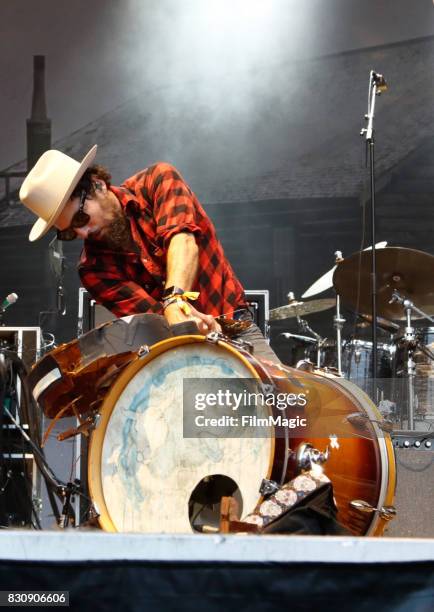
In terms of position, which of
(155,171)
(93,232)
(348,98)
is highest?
(348,98)

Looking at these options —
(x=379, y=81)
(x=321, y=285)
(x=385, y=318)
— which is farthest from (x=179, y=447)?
(x=321, y=285)

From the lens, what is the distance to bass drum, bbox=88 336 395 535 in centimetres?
206

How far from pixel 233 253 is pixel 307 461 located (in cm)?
444

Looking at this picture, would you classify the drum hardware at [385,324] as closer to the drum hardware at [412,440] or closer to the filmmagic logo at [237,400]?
the drum hardware at [412,440]

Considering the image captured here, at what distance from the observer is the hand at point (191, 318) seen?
2.23 m

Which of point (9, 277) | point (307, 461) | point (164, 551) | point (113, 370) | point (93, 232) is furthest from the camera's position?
point (9, 277)

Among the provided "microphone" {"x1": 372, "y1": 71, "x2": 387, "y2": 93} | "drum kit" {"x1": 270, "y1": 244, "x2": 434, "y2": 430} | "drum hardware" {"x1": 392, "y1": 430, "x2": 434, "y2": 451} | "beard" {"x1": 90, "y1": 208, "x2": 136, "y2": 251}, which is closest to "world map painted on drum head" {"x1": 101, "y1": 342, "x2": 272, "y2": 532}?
"beard" {"x1": 90, "y1": 208, "x2": 136, "y2": 251}

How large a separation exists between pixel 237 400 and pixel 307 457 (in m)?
0.21

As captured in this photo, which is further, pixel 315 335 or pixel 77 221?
pixel 315 335

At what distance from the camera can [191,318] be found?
223 centimetres

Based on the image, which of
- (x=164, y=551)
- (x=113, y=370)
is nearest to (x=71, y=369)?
(x=113, y=370)

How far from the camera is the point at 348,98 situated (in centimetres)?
638

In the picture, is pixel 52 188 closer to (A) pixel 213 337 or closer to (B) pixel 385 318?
(A) pixel 213 337

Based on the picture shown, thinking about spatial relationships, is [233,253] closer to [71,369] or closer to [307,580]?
[71,369]
